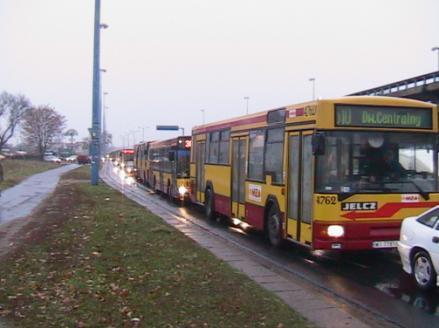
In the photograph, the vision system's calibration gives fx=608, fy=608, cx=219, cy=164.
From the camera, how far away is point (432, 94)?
51.3 metres

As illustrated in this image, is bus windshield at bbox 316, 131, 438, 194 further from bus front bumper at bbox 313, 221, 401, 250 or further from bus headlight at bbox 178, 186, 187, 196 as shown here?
bus headlight at bbox 178, 186, 187, 196

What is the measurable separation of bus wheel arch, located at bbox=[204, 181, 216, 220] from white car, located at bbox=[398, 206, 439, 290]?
9.63 metres

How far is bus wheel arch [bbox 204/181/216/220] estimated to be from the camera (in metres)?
18.5

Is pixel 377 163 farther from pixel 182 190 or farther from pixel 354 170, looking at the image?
pixel 182 190

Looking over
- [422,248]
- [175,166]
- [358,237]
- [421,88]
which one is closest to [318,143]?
[358,237]

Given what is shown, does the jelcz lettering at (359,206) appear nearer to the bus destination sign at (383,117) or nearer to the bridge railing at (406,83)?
the bus destination sign at (383,117)

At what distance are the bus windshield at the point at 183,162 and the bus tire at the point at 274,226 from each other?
12012 millimetres

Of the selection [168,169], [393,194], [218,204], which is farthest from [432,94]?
[393,194]

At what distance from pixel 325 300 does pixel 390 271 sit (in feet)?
10.1

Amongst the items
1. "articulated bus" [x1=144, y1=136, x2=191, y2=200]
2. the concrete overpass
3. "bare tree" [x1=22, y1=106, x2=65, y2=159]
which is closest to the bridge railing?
the concrete overpass

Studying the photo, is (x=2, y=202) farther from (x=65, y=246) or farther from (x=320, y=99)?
(x=320, y=99)

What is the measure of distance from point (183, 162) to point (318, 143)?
1544 centimetres

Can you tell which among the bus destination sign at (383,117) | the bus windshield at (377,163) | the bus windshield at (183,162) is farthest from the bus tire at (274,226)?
the bus windshield at (183,162)

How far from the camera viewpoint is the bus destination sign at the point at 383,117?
10.6 metres
